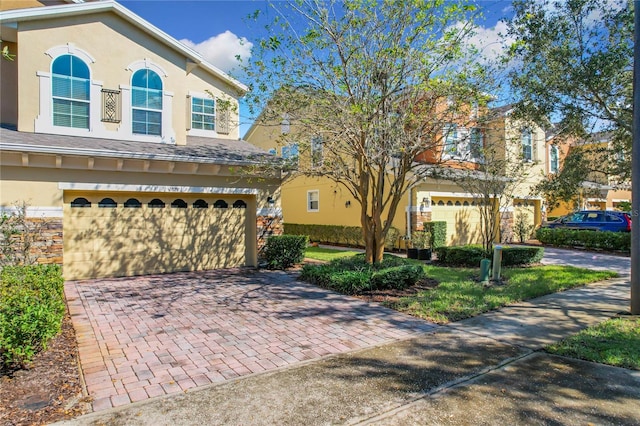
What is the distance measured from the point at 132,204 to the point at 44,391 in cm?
733

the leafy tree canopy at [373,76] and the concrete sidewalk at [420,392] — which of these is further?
the leafy tree canopy at [373,76]

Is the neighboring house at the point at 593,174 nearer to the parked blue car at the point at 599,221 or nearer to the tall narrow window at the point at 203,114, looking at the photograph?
the parked blue car at the point at 599,221

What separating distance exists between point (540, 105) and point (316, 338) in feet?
29.9

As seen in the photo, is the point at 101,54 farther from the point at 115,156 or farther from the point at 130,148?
the point at 115,156

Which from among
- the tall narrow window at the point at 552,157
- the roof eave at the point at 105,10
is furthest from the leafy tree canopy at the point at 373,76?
the tall narrow window at the point at 552,157

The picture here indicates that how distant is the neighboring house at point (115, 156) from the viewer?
950 centimetres

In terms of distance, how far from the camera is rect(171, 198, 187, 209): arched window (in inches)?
443

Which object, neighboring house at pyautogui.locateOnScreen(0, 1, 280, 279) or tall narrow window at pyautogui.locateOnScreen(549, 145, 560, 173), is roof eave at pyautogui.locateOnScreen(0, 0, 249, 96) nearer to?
neighboring house at pyautogui.locateOnScreen(0, 1, 280, 279)

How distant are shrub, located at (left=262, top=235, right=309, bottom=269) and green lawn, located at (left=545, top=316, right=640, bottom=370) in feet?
25.3

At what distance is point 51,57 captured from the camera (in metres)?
10.1

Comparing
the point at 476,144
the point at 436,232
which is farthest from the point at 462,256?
the point at 476,144

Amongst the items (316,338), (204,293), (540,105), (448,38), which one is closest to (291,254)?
(204,293)

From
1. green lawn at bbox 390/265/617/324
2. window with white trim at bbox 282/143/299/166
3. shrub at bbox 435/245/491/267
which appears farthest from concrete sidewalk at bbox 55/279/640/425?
shrub at bbox 435/245/491/267

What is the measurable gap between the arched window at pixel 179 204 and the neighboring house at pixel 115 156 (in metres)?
0.04
